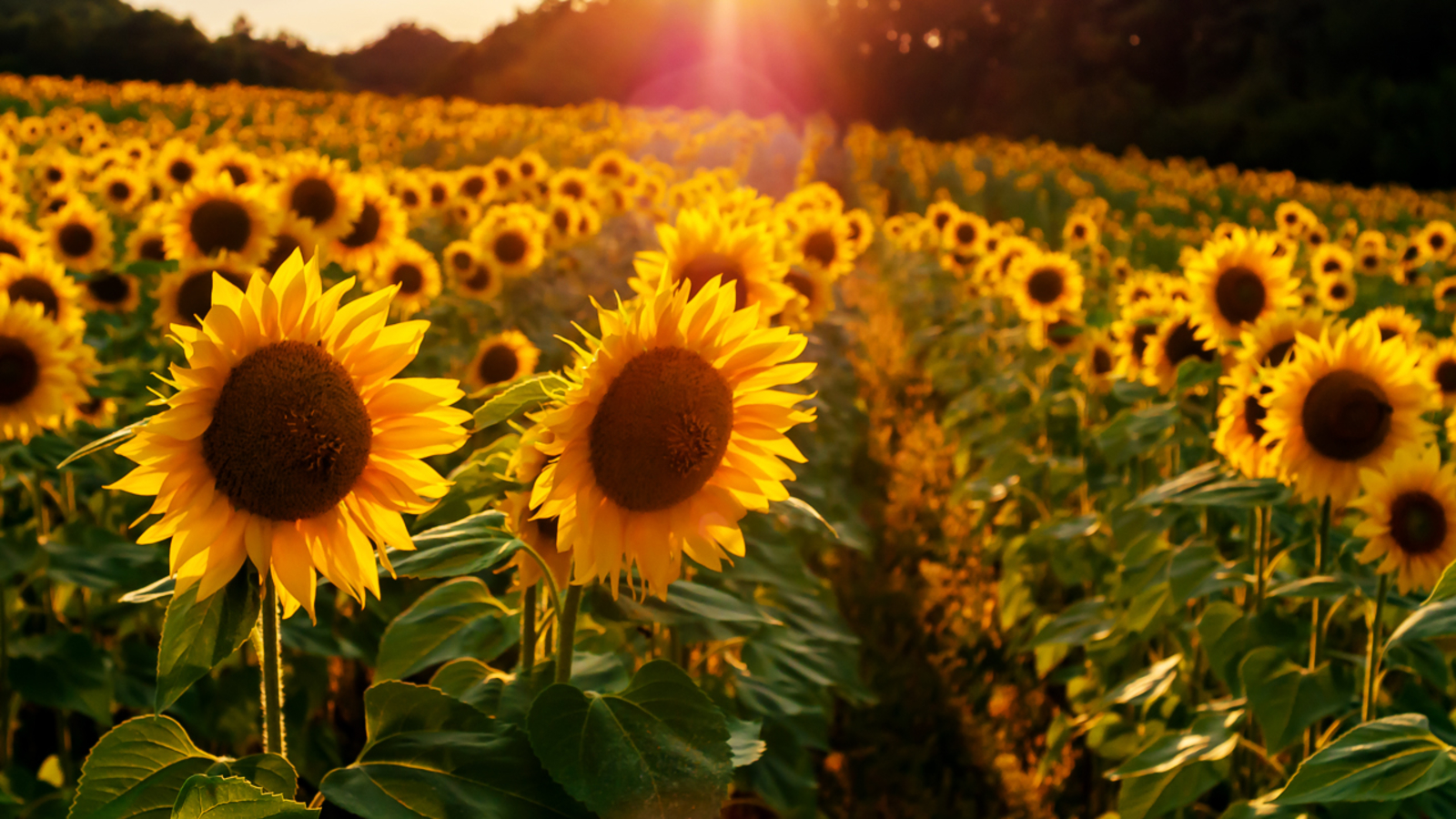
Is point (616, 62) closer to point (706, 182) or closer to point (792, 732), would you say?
point (706, 182)

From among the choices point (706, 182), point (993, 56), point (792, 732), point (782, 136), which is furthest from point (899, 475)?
point (993, 56)

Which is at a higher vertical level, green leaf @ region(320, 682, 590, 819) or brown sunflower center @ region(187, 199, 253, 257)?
brown sunflower center @ region(187, 199, 253, 257)

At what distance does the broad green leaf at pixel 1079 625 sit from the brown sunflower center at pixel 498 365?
86.8 inches

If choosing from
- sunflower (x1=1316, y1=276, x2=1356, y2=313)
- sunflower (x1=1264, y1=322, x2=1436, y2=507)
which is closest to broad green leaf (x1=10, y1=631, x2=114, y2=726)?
sunflower (x1=1264, y1=322, x2=1436, y2=507)

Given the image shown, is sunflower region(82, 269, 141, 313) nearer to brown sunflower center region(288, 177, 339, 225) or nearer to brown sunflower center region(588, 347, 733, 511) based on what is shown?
brown sunflower center region(288, 177, 339, 225)

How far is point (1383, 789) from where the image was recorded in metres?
1.66

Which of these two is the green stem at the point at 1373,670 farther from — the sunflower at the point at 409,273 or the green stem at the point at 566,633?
the sunflower at the point at 409,273

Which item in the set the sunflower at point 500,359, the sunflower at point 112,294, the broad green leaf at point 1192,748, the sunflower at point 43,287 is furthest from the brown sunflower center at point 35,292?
the broad green leaf at point 1192,748

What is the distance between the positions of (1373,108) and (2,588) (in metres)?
41.7

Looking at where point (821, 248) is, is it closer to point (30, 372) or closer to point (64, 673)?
point (30, 372)

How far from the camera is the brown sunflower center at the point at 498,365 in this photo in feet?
13.9

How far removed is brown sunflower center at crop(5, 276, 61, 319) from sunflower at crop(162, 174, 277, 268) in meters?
0.60

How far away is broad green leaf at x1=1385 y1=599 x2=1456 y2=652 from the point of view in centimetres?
173

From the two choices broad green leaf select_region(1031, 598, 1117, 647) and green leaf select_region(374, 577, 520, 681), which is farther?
broad green leaf select_region(1031, 598, 1117, 647)
